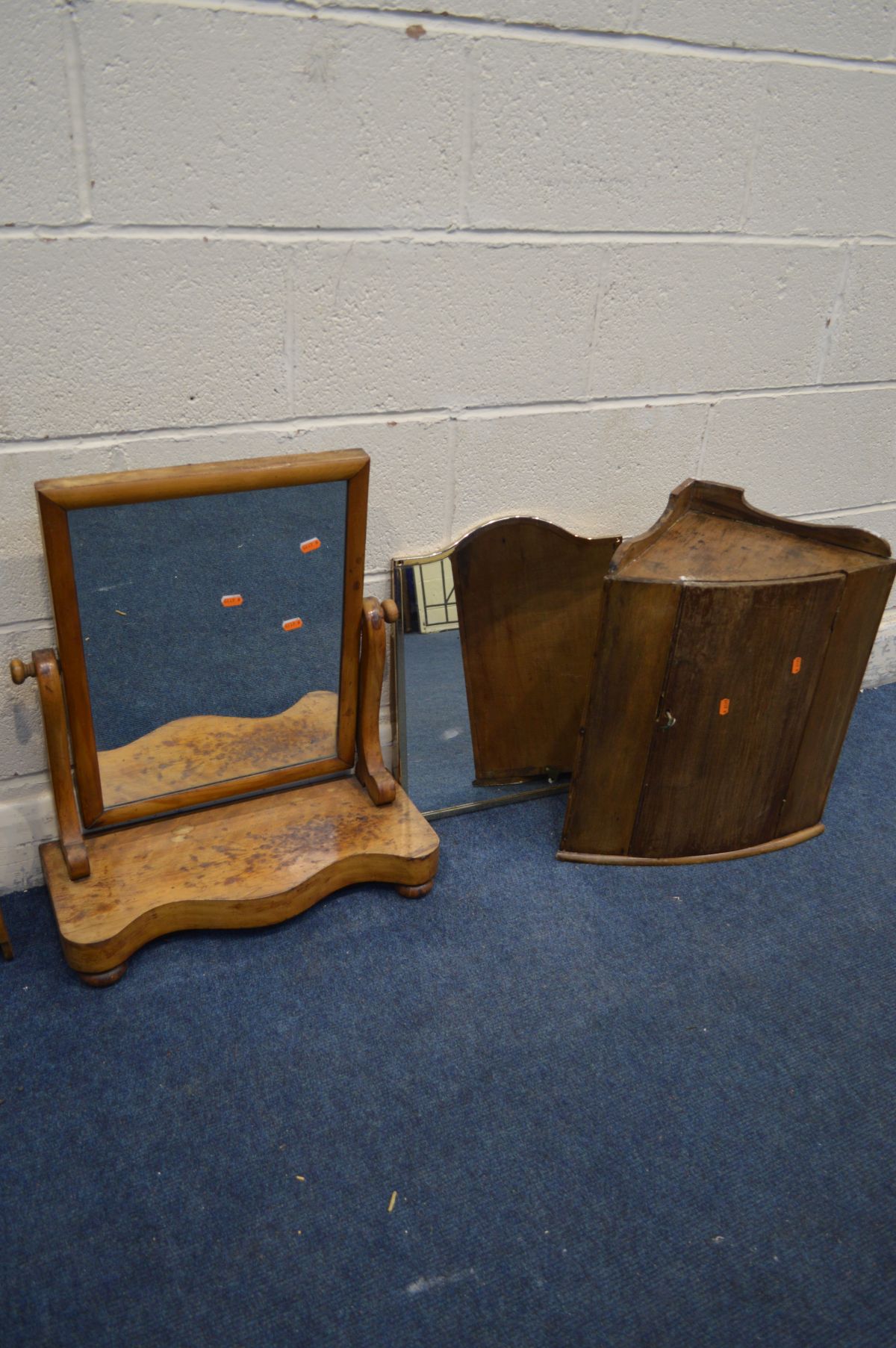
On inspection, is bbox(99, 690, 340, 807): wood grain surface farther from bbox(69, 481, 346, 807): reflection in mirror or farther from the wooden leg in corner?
the wooden leg in corner

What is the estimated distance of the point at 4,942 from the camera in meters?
1.48

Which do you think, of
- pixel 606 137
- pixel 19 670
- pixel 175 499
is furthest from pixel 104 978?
pixel 606 137

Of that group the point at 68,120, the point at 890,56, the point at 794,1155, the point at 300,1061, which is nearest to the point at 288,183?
the point at 68,120

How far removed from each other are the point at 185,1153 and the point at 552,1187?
0.46m

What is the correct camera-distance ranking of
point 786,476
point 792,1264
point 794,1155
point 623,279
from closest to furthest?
point 792,1264
point 794,1155
point 623,279
point 786,476

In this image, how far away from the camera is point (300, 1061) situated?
1.36m

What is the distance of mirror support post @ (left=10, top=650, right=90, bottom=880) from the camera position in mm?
1351

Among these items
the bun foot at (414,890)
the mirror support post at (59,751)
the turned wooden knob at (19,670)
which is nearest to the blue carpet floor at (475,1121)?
the bun foot at (414,890)

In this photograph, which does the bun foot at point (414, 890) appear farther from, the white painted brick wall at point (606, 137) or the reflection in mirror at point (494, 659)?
the white painted brick wall at point (606, 137)

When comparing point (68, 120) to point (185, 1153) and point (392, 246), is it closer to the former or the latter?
point (392, 246)

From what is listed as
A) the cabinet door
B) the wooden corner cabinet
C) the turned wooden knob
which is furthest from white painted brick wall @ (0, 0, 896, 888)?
the cabinet door

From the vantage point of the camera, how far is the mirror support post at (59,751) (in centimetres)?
135

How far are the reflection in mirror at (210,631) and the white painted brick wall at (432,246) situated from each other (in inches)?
5.3

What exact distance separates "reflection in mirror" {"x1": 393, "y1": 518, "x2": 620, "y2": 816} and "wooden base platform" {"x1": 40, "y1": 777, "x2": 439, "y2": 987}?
0.56ft
